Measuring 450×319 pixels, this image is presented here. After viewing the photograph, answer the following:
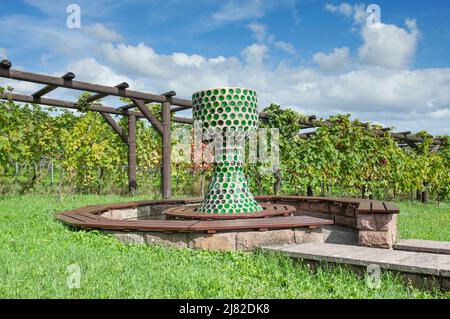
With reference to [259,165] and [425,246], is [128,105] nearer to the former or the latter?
[259,165]

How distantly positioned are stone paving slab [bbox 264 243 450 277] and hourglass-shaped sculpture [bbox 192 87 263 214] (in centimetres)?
161

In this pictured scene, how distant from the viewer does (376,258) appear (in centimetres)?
379

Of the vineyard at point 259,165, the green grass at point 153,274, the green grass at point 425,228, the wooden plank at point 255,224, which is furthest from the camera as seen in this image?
the vineyard at point 259,165

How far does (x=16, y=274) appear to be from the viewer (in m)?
3.32

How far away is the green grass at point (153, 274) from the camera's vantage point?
122 inches

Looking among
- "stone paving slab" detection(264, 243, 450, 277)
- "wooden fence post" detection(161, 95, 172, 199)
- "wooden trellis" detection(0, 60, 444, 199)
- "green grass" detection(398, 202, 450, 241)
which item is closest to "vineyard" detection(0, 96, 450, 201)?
"wooden trellis" detection(0, 60, 444, 199)

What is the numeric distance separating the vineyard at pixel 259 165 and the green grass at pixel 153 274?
671 centimetres

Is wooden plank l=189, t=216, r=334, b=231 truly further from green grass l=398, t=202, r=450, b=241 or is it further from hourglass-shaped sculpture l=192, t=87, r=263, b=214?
green grass l=398, t=202, r=450, b=241

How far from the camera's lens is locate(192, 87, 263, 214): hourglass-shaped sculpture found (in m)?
5.93

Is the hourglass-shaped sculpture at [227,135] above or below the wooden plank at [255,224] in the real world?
above

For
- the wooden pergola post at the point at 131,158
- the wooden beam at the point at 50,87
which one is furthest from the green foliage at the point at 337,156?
the wooden beam at the point at 50,87

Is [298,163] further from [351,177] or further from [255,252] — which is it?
[255,252]

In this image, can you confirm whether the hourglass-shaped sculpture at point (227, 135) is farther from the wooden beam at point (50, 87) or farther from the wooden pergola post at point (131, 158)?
the wooden pergola post at point (131, 158)
